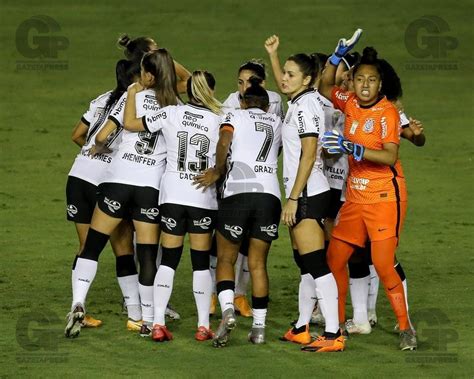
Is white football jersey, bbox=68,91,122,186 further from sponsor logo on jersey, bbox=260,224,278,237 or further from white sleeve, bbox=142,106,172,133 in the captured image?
sponsor logo on jersey, bbox=260,224,278,237

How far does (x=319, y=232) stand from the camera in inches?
388

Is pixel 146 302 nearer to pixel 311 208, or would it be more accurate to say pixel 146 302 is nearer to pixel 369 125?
pixel 311 208

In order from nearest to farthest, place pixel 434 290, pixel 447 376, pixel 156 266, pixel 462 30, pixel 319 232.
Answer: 1. pixel 447 376
2. pixel 319 232
3. pixel 156 266
4. pixel 434 290
5. pixel 462 30

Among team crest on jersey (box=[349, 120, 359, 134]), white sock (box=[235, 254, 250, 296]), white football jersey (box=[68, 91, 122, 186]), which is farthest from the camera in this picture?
white sock (box=[235, 254, 250, 296])

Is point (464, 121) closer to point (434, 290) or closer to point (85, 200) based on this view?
point (434, 290)

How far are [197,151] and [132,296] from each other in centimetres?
145

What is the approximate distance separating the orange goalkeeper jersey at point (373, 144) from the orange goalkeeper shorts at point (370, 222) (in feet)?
0.18

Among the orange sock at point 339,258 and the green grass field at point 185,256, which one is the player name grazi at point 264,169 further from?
the green grass field at point 185,256

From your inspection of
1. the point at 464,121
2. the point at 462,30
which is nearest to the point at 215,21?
the point at 462,30

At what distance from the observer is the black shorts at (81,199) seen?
35.3 feet

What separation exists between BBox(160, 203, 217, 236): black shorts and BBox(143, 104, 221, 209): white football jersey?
0.04 meters

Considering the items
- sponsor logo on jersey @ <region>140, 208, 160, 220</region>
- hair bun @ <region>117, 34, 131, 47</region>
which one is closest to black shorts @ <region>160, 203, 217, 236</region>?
sponsor logo on jersey @ <region>140, 208, 160, 220</region>

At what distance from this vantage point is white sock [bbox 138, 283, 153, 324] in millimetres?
10289

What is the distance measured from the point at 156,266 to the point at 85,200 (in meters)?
0.84
